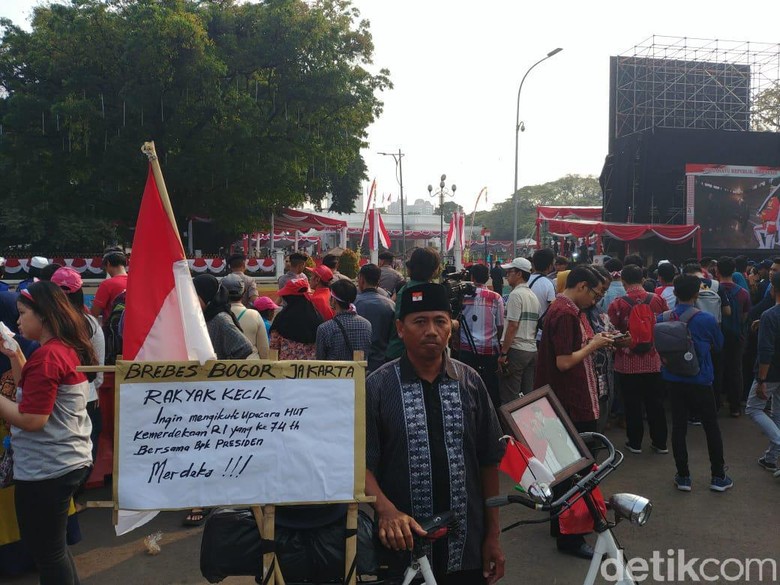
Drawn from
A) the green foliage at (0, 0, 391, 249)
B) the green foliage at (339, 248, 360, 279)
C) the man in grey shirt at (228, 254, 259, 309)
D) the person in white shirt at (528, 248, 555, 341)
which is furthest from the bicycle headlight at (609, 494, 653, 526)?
the green foliage at (0, 0, 391, 249)

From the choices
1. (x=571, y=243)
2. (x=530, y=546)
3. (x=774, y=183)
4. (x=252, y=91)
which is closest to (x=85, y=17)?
(x=252, y=91)

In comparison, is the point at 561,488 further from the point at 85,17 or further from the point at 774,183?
the point at 774,183

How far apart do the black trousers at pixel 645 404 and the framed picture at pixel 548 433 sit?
357 cm

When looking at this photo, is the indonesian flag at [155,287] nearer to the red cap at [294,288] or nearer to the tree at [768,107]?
the red cap at [294,288]

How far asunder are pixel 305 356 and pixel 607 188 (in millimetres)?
29076

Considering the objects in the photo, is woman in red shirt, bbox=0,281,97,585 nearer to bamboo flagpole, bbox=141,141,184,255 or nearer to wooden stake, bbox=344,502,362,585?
bamboo flagpole, bbox=141,141,184,255

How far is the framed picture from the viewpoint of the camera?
2826 mm

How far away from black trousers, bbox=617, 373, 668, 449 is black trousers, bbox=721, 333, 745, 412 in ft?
6.44

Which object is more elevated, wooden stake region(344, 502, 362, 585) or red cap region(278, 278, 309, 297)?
red cap region(278, 278, 309, 297)

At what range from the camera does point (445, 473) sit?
2541 millimetres

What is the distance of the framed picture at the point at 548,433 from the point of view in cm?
283

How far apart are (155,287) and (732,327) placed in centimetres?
706

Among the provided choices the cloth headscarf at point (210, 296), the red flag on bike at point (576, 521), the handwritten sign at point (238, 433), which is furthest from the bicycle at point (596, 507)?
the cloth headscarf at point (210, 296)

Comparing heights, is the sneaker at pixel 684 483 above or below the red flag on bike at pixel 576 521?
below
